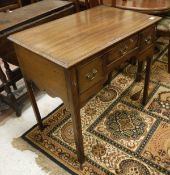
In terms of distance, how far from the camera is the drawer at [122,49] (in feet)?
3.61

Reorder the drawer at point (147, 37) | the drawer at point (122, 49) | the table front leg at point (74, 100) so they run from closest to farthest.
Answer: the table front leg at point (74, 100)
the drawer at point (122, 49)
the drawer at point (147, 37)

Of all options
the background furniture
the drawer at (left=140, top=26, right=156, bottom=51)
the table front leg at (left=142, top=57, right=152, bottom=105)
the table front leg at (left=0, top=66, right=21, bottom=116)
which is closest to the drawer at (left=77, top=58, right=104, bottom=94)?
the drawer at (left=140, top=26, right=156, bottom=51)

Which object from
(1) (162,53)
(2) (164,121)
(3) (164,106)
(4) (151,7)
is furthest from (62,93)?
(1) (162,53)

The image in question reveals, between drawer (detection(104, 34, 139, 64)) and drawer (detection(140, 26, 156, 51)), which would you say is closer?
drawer (detection(104, 34, 139, 64))

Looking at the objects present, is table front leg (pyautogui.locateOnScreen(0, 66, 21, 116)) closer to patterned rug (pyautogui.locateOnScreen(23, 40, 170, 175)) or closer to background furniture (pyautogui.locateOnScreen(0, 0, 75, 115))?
background furniture (pyautogui.locateOnScreen(0, 0, 75, 115))

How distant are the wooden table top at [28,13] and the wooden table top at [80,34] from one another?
39cm

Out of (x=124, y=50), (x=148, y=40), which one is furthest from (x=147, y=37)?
(x=124, y=50)

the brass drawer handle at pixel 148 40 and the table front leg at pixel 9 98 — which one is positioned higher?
the brass drawer handle at pixel 148 40

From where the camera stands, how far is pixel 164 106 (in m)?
1.78

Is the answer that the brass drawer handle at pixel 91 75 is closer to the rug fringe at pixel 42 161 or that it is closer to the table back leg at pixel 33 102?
the table back leg at pixel 33 102

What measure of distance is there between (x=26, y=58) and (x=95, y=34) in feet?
1.31

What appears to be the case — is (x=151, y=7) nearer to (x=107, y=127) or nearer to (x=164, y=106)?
(x=164, y=106)

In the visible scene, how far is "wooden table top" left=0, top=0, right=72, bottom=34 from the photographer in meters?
1.54

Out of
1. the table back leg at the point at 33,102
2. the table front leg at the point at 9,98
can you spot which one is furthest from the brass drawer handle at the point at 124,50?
the table front leg at the point at 9,98
